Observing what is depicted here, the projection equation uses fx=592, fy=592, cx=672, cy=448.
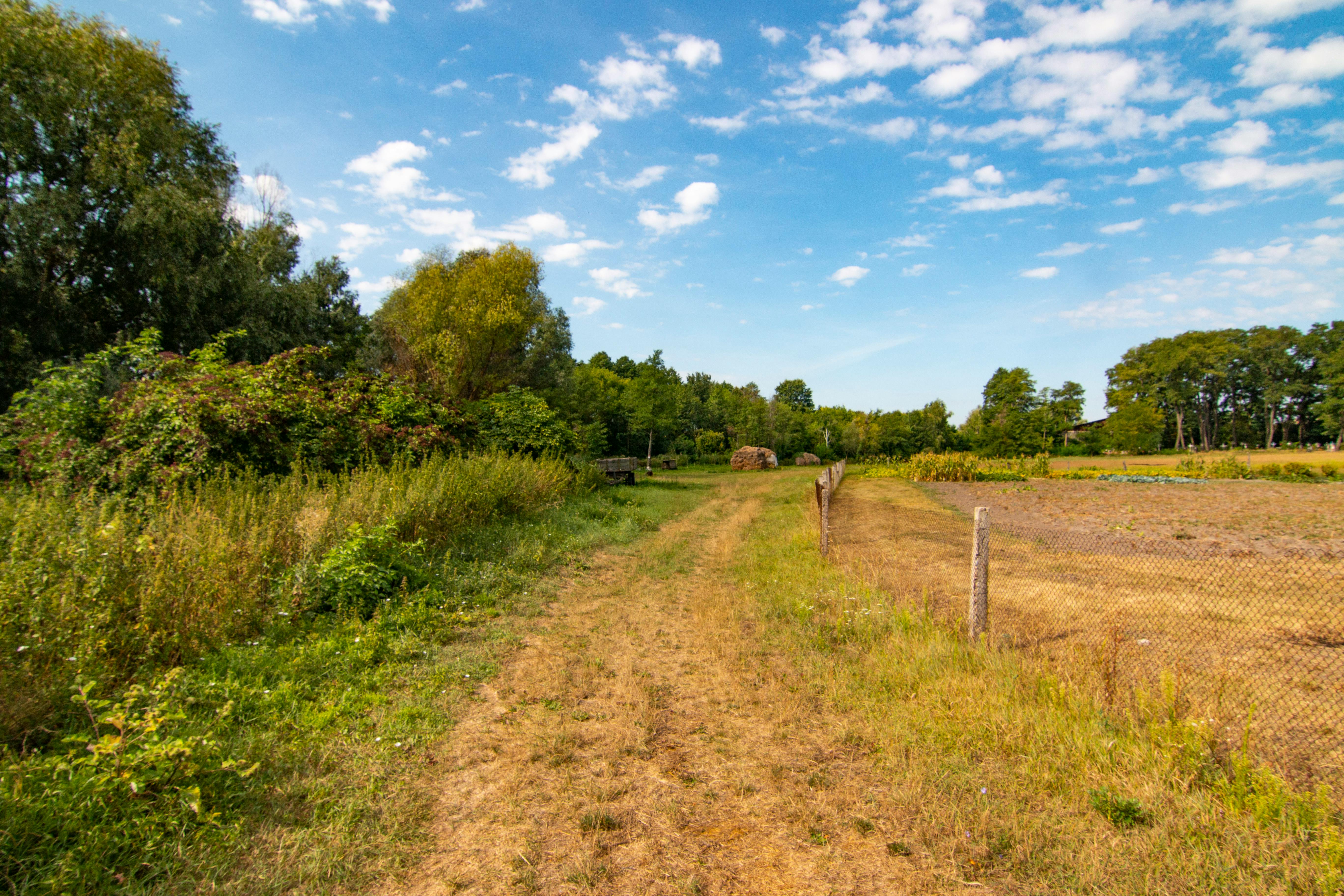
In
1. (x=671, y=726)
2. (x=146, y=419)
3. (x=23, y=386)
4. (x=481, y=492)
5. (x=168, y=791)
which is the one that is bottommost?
(x=671, y=726)

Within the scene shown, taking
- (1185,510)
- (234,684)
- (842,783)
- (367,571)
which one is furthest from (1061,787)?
(1185,510)

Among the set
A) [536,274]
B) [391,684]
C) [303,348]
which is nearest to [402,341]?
[536,274]

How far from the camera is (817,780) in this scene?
3.67 m

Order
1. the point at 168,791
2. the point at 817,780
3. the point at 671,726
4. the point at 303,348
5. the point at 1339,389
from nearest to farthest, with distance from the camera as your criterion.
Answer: the point at 168,791
the point at 817,780
the point at 671,726
the point at 303,348
the point at 1339,389

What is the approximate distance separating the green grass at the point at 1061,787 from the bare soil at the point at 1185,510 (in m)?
8.03

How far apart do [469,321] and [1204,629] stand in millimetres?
22410

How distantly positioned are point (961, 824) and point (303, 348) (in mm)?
12224

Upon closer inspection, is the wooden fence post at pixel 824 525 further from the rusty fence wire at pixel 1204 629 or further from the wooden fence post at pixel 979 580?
the wooden fence post at pixel 979 580

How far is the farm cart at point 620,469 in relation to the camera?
22.8m

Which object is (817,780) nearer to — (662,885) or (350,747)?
(662,885)

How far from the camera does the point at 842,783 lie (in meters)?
3.64

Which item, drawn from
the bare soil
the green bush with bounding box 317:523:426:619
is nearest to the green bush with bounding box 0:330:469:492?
the green bush with bounding box 317:523:426:619

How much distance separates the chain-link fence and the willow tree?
1688 cm

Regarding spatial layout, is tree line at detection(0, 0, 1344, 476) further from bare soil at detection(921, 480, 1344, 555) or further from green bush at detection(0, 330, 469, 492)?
bare soil at detection(921, 480, 1344, 555)
